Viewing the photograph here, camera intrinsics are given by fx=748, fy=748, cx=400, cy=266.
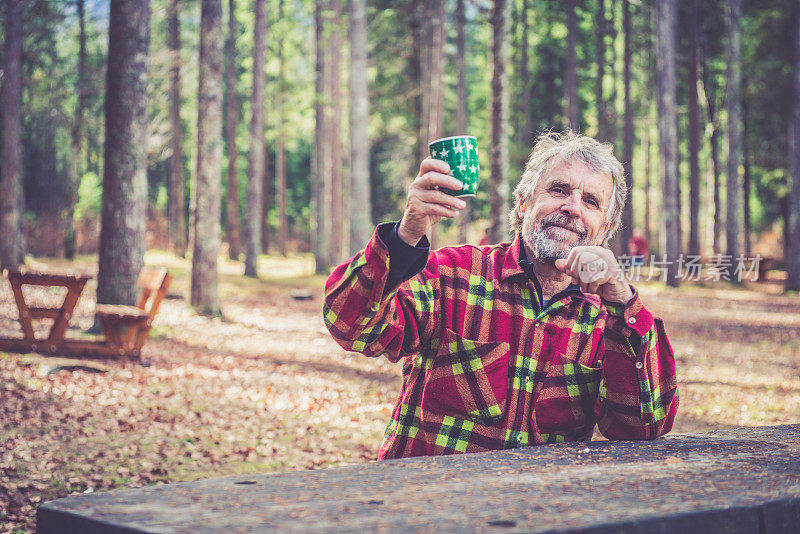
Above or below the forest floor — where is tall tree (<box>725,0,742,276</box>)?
above

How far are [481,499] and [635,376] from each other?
49.9 inches

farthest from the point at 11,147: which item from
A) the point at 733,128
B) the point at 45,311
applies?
the point at 733,128

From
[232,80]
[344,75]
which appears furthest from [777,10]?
[232,80]

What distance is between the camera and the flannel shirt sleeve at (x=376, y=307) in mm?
2641

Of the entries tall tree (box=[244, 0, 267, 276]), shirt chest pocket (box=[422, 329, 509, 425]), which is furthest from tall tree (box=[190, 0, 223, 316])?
shirt chest pocket (box=[422, 329, 509, 425])

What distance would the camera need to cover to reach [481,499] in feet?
5.89

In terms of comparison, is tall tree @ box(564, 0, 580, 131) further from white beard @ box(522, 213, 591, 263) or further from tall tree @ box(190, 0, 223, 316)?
white beard @ box(522, 213, 591, 263)

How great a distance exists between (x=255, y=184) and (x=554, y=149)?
19.4 meters

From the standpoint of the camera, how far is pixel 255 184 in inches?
866

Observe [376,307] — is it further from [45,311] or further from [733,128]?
[733,128]

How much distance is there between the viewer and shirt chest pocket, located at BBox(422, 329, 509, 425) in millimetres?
A: 2879

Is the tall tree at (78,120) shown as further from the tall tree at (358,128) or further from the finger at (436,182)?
the finger at (436,182)

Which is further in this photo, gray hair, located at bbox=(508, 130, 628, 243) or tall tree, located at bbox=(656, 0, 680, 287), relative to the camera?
tall tree, located at bbox=(656, 0, 680, 287)

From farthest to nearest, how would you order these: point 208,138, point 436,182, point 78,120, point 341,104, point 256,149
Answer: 1. point 341,104
2. point 78,120
3. point 256,149
4. point 208,138
5. point 436,182
